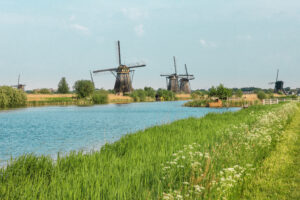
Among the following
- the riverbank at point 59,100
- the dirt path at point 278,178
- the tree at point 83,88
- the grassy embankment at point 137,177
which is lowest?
the dirt path at point 278,178

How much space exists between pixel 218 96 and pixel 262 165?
177 feet

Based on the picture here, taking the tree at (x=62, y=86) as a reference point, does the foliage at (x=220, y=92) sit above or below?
below

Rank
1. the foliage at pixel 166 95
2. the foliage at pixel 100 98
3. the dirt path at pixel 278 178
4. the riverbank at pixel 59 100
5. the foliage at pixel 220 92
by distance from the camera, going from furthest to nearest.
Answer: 1. the foliage at pixel 166 95
2. the foliage at pixel 100 98
3. the riverbank at pixel 59 100
4. the foliage at pixel 220 92
5. the dirt path at pixel 278 178

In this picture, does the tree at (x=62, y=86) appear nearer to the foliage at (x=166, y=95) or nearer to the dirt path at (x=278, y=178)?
the foliage at (x=166, y=95)

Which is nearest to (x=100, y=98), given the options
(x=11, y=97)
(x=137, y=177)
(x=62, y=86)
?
(x=11, y=97)

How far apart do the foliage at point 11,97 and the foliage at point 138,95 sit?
124ft

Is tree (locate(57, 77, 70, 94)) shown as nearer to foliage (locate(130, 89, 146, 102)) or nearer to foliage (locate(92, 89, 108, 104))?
foliage (locate(92, 89, 108, 104))

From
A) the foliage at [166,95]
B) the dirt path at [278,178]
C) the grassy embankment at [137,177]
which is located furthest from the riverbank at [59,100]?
the dirt path at [278,178]

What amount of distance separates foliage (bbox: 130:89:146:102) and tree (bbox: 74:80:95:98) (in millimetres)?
16417

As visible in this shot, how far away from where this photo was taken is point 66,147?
14.3 meters

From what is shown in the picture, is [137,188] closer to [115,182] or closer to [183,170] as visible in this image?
[115,182]

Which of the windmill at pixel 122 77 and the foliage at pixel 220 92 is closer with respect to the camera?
the foliage at pixel 220 92

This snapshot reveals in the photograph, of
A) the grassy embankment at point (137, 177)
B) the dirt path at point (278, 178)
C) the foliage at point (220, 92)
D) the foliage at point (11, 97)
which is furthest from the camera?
the foliage at point (220, 92)

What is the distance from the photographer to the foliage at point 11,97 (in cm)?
5578
